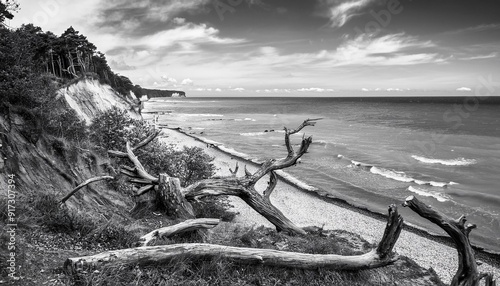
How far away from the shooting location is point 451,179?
2856cm

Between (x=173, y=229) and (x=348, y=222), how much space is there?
52.9ft

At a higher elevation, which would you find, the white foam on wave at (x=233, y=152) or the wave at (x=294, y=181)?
the white foam on wave at (x=233, y=152)

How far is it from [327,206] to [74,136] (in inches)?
693

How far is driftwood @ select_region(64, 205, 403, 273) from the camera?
4.72 meters

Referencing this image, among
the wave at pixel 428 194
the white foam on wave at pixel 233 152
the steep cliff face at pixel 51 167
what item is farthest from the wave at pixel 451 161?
the steep cliff face at pixel 51 167

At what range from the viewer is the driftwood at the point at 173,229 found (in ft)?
20.2

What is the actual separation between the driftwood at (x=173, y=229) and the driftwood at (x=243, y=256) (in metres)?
0.90

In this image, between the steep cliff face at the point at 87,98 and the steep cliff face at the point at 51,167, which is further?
the steep cliff face at the point at 87,98

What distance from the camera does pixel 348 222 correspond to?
20312 millimetres

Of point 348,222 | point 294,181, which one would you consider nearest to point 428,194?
point 348,222

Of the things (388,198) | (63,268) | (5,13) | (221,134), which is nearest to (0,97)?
(5,13)

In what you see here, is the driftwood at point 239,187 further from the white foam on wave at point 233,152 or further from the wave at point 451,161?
the wave at point 451,161

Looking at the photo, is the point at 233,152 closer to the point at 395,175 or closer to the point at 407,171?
the point at 395,175

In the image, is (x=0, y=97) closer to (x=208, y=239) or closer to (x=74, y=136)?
(x=74, y=136)
